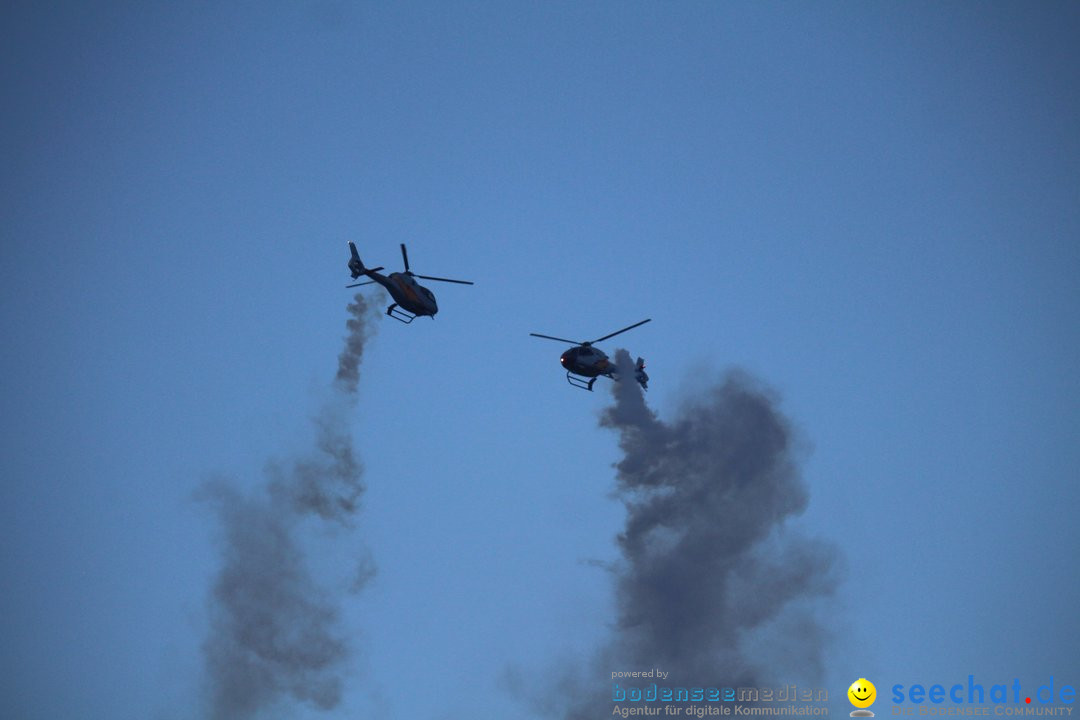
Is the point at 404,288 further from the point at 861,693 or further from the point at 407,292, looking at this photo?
the point at 861,693

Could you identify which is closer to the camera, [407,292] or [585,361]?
[407,292]

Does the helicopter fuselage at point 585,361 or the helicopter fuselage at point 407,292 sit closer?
the helicopter fuselage at point 407,292

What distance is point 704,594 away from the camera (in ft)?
298

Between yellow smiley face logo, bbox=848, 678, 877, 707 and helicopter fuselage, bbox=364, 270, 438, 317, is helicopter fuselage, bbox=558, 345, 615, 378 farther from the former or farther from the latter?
yellow smiley face logo, bbox=848, 678, 877, 707

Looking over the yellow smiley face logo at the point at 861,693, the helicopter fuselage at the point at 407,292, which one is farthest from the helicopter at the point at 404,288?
the yellow smiley face logo at the point at 861,693

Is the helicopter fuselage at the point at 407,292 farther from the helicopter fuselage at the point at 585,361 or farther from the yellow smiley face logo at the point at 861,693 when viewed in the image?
the yellow smiley face logo at the point at 861,693

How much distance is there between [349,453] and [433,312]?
11324mm

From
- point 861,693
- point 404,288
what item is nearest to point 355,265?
point 404,288

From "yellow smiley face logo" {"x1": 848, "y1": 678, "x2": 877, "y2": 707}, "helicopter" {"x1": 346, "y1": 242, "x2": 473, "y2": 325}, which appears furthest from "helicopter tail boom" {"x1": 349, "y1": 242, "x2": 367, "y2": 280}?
"yellow smiley face logo" {"x1": 848, "y1": 678, "x2": 877, "y2": 707}

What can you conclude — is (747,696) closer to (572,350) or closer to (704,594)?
(704,594)

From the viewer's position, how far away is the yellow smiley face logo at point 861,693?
75688 mm

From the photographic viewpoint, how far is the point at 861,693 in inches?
2992

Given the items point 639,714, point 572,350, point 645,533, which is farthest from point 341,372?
point 639,714

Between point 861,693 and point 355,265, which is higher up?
point 355,265
